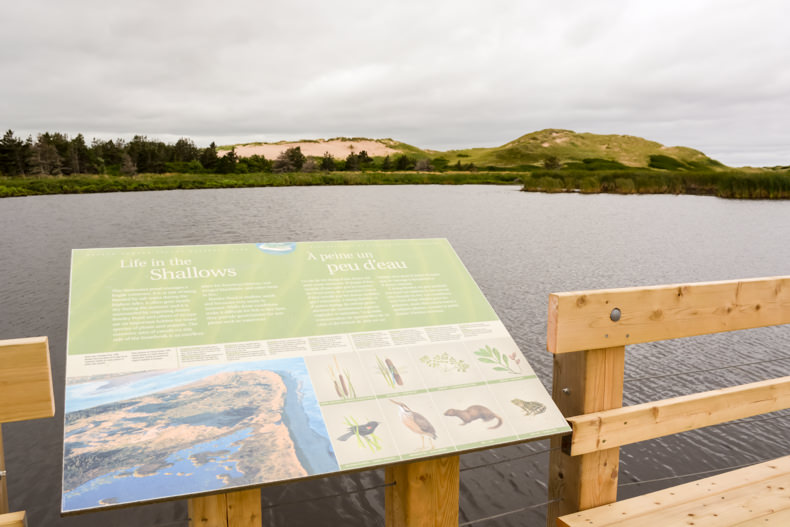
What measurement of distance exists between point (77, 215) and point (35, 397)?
24.1 meters

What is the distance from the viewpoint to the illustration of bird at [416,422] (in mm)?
1538

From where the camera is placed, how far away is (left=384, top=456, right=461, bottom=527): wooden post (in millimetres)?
1656

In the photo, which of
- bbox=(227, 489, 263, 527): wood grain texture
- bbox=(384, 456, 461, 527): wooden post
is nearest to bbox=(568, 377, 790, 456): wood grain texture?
bbox=(384, 456, 461, 527): wooden post

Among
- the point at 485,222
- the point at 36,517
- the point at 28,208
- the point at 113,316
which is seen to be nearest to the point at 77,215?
the point at 28,208

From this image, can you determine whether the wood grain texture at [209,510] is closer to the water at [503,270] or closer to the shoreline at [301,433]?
the water at [503,270]

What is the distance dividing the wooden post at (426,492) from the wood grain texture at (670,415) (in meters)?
0.42

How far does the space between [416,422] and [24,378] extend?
98 cm

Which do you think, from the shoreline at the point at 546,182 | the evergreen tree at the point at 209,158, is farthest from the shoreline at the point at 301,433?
the evergreen tree at the point at 209,158

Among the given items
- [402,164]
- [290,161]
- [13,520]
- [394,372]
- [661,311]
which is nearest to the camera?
[13,520]

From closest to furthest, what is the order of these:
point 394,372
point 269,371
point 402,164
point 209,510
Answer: point 209,510, point 269,371, point 394,372, point 402,164

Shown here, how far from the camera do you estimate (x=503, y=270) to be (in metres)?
11.8

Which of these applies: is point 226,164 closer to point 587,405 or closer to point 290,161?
point 290,161

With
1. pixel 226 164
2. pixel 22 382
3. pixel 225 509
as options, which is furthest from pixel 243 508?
pixel 226 164

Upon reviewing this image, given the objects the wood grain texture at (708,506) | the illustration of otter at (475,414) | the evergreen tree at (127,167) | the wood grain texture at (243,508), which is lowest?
the wood grain texture at (708,506)
